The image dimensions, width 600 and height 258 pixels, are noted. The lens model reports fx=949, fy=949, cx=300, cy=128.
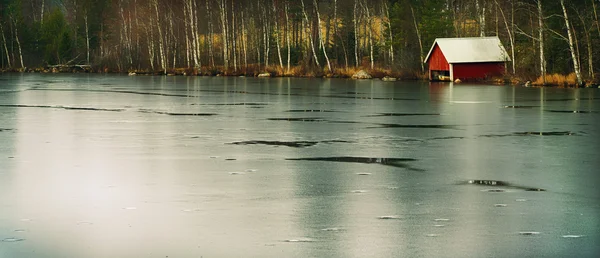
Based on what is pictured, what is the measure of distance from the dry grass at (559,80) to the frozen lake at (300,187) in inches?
1052

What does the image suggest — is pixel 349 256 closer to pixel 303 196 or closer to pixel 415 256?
pixel 415 256

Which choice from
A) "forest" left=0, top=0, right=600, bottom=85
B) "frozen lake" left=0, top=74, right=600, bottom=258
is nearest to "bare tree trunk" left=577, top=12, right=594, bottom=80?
"forest" left=0, top=0, right=600, bottom=85

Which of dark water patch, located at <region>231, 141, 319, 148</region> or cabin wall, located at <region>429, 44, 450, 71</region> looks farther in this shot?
cabin wall, located at <region>429, 44, 450, 71</region>

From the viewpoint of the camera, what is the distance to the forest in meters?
56.5

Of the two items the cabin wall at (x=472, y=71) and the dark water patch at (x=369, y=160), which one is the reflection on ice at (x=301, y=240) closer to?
the dark water patch at (x=369, y=160)

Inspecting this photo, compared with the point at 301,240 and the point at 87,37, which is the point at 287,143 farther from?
the point at 87,37

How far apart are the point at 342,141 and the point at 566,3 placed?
38.4m

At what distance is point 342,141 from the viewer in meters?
19.6

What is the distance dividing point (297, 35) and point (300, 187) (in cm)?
9415

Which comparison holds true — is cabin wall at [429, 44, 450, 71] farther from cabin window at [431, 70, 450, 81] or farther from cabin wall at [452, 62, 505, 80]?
cabin wall at [452, 62, 505, 80]

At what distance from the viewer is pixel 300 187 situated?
12648 mm

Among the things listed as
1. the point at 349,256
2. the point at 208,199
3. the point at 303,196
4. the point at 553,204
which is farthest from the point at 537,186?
the point at 349,256

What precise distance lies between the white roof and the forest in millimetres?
1115

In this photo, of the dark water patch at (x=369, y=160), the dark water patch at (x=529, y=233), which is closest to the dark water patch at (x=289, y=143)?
the dark water patch at (x=369, y=160)
